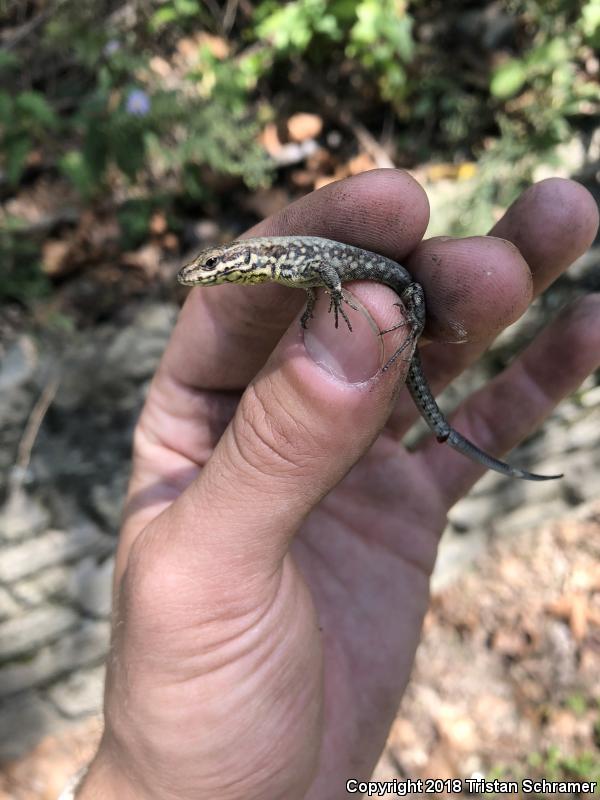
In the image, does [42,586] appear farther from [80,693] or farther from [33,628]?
[80,693]

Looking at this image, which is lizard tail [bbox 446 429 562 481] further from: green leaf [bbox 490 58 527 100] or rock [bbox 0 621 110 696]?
rock [bbox 0 621 110 696]

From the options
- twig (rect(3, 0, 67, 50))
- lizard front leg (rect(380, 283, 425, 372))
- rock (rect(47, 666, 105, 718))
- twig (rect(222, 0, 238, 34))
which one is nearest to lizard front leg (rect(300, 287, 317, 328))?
lizard front leg (rect(380, 283, 425, 372))

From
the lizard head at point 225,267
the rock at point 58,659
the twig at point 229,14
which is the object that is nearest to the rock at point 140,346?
the lizard head at point 225,267

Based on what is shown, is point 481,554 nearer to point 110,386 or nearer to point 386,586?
point 386,586

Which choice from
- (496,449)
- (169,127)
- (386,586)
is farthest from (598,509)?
(169,127)

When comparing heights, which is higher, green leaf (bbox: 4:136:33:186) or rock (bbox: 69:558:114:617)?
green leaf (bbox: 4:136:33:186)

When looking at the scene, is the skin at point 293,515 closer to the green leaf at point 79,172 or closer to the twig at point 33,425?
the twig at point 33,425
